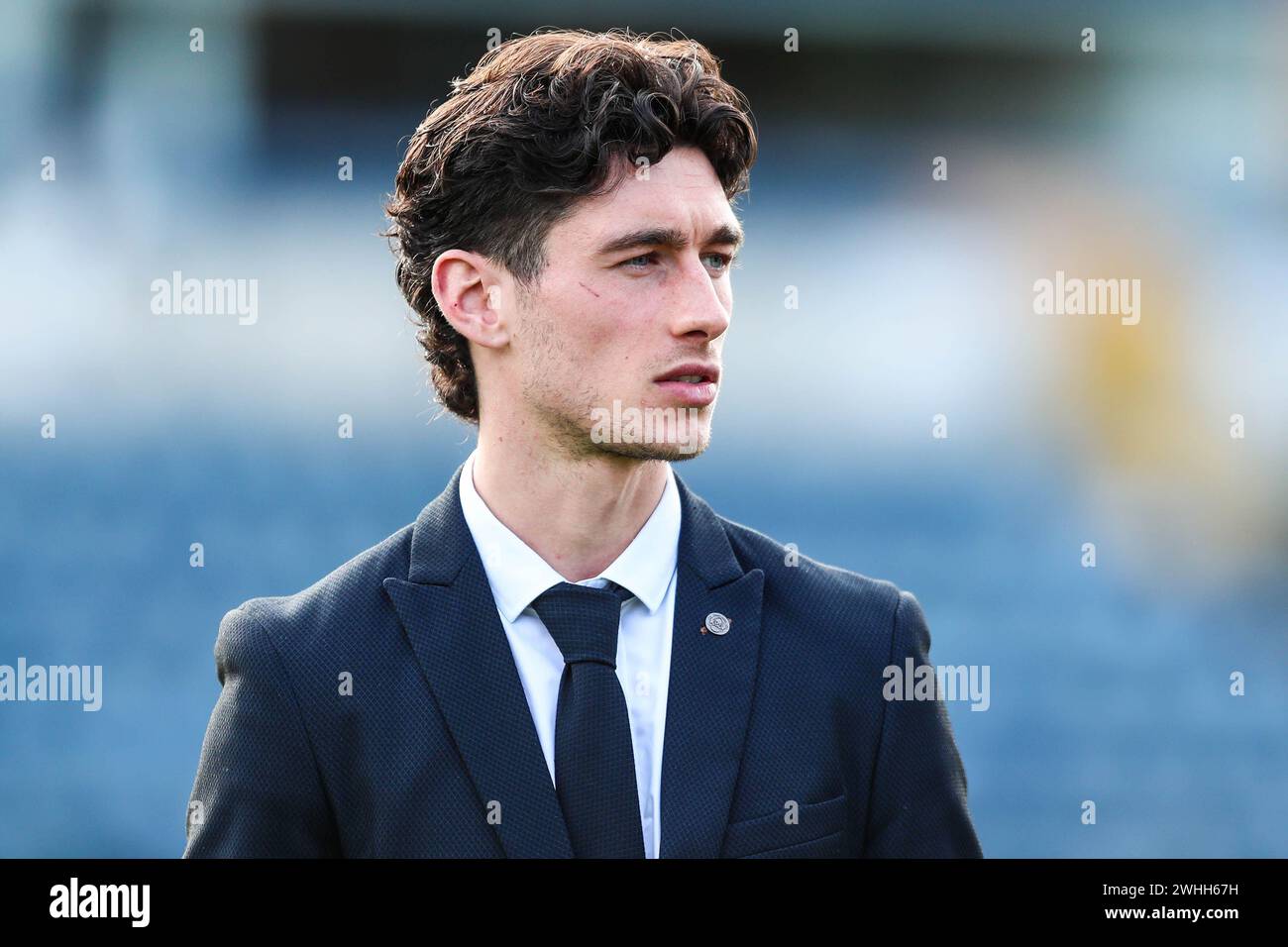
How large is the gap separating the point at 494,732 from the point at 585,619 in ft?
0.75

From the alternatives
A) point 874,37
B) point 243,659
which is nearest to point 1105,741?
point 874,37

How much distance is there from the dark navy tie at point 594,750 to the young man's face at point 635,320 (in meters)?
0.33

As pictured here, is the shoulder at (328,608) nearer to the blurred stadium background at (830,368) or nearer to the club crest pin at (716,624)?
the club crest pin at (716,624)

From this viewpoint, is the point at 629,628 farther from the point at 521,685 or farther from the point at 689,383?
the point at 689,383

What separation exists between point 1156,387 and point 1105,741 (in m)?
1.64

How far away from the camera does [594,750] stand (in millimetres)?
2264

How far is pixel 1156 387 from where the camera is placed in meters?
6.75

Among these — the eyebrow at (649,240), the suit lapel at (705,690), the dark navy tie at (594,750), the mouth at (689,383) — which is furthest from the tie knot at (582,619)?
the eyebrow at (649,240)

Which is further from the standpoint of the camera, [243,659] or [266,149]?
[266,149]

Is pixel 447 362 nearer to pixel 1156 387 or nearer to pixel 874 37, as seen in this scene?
pixel 874 37

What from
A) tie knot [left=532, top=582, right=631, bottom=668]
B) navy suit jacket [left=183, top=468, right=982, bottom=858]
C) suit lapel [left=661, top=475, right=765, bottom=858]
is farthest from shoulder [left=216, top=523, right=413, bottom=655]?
suit lapel [left=661, top=475, right=765, bottom=858]

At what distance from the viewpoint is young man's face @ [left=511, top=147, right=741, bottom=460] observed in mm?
2406

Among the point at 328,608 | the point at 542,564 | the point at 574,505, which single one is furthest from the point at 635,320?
the point at 328,608

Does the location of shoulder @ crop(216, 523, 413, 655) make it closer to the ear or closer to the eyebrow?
the ear
